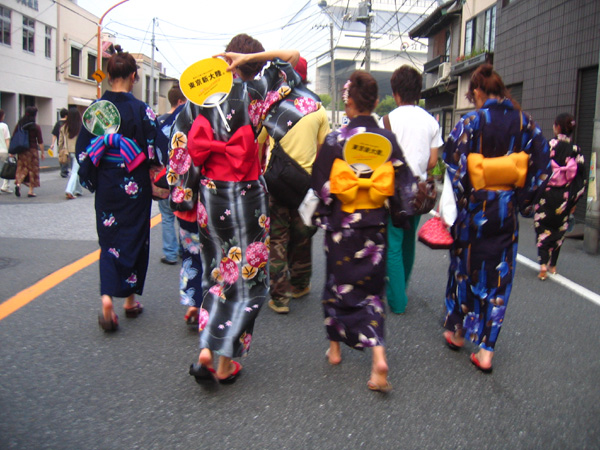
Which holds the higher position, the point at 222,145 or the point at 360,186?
the point at 222,145

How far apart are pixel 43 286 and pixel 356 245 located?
10.5 ft

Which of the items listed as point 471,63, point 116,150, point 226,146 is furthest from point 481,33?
point 226,146

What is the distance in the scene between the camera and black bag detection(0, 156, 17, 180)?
34.1 ft

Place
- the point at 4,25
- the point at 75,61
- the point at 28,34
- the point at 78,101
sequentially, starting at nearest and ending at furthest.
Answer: the point at 4,25 < the point at 28,34 < the point at 78,101 < the point at 75,61

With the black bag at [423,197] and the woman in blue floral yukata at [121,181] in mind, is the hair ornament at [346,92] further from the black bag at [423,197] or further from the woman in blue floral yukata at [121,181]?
the woman in blue floral yukata at [121,181]

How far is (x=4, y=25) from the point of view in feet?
74.8

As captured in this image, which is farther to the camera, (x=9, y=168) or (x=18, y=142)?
(x=18, y=142)

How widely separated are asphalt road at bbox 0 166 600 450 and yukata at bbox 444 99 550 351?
1.30 feet

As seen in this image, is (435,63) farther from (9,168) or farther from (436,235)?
(436,235)

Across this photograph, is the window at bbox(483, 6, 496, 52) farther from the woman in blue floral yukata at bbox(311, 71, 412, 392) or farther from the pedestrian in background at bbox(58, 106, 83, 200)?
the woman in blue floral yukata at bbox(311, 71, 412, 392)

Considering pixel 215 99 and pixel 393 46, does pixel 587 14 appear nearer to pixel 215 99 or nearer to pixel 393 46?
pixel 215 99

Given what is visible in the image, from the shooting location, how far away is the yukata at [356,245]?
3115mm

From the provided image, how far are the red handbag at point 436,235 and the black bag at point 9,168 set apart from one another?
30.5 ft

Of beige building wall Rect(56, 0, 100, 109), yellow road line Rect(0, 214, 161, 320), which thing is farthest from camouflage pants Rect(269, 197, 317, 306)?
beige building wall Rect(56, 0, 100, 109)
